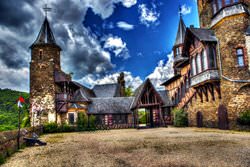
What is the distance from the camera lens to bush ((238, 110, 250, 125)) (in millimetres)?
12844

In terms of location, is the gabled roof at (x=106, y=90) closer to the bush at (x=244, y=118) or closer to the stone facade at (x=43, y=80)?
the stone facade at (x=43, y=80)

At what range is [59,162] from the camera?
21.0 feet

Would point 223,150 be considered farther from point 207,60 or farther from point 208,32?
point 208,32

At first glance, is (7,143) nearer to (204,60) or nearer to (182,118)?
(204,60)

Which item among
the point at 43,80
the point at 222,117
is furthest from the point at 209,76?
the point at 43,80

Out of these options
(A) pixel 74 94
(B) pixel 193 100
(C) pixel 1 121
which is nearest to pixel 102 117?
(A) pixel 74 94

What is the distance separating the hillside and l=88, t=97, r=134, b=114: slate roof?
946 cm

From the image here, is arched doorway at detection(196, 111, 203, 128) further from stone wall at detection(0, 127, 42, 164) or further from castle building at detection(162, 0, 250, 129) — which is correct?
stone wall at detection(0, 127, 42, 164)

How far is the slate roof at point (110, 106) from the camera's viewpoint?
2620 centimetres

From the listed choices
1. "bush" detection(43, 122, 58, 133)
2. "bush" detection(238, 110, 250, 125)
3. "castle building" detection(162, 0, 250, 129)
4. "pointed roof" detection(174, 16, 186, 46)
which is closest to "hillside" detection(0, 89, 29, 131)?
"bush" detection(43, 122, 58, 133)

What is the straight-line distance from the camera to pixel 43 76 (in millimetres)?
26234

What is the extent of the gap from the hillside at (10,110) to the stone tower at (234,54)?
24828 millimetres

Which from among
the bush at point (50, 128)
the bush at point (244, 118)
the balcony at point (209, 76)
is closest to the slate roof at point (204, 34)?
the balcony at point (209, 76)

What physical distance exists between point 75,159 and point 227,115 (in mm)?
12452
